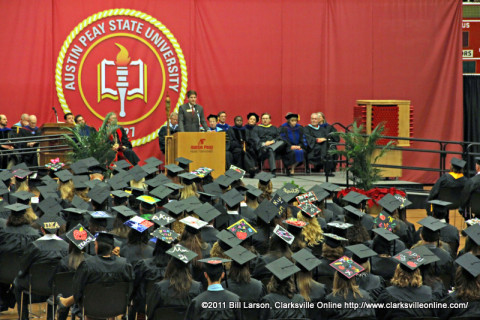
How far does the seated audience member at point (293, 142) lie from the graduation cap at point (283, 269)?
965 cm

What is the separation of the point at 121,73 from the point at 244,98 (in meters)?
2.65

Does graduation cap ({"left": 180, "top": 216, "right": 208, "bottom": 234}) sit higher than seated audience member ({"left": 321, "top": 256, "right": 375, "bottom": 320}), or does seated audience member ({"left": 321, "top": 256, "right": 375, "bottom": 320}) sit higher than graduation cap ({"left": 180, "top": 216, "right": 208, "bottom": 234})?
graduation cap ({"left": 180, "top": 216, "right": 208, "bottom": 234})

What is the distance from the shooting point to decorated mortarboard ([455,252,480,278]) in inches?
203

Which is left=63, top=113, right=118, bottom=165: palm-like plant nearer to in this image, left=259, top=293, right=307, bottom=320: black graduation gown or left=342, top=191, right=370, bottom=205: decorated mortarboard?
left=342, top=191, right=370, bottom=205: decorated mortarboard

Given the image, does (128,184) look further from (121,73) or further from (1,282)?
(121,73)

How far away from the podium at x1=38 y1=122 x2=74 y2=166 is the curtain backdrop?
2.28m

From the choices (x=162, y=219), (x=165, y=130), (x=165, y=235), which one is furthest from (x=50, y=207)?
(x=165, y=130)

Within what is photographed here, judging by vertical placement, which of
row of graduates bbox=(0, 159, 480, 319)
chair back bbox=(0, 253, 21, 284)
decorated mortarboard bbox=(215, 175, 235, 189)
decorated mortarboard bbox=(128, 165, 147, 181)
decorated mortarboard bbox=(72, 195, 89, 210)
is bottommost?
chair back bbox=(0, 253, 21, 284)

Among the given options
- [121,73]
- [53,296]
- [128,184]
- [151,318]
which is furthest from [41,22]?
[151,318]

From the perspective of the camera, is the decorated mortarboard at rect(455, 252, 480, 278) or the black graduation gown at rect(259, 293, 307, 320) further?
the decorated mortarboard at rect(455, 252, 480, 278)

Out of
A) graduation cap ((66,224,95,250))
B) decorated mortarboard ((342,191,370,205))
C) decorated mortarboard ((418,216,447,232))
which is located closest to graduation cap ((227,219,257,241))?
graduation cap ((66,224,95,250))

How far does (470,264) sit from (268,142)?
974 cm

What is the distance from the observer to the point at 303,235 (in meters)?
6.78

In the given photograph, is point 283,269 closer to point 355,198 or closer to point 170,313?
point 170,313
